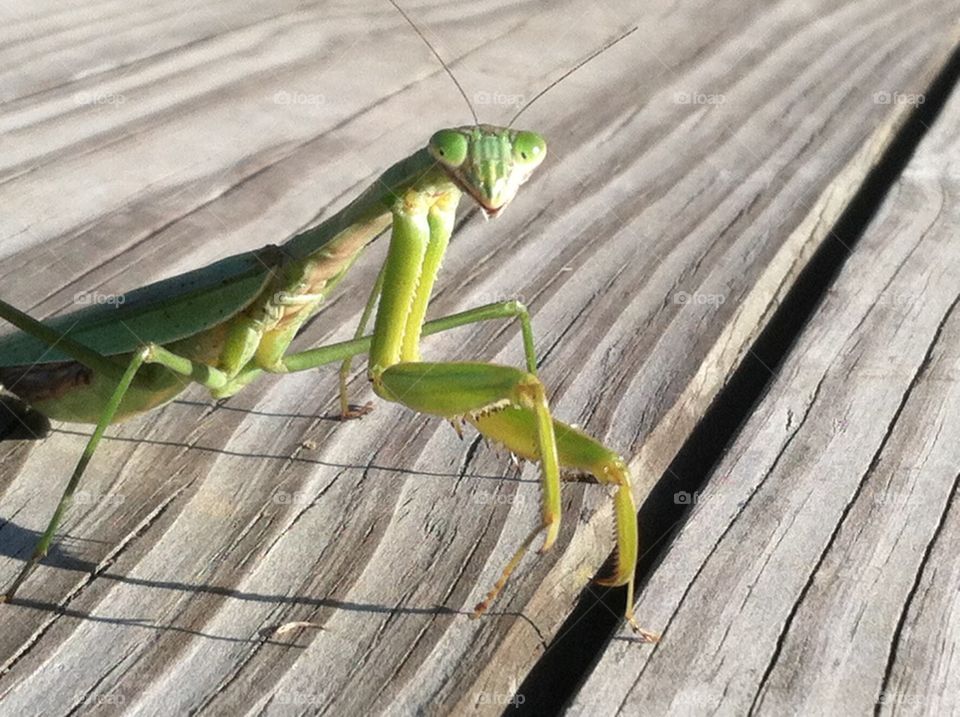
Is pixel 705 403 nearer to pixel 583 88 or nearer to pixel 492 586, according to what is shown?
pixel 492 586

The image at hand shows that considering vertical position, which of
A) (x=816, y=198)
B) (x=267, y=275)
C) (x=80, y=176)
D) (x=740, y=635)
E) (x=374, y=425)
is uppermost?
(x=80, y=176)

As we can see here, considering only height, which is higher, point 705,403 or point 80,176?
point 80,176

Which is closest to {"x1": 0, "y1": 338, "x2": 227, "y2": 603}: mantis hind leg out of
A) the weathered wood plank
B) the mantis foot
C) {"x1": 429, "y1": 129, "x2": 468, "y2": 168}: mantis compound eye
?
the mantis foot

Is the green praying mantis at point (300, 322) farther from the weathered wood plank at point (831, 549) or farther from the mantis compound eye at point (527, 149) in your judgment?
the weathered wood plank at point (831, 549)

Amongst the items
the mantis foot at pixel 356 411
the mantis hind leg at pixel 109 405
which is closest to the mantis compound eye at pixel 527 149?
the mantis foot at pixel 356 411

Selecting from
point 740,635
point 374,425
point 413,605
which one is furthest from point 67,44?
point 740,635

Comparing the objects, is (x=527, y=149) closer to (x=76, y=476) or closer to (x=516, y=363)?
(x=516, y=363)

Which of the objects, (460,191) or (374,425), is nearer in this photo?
(374,425)
